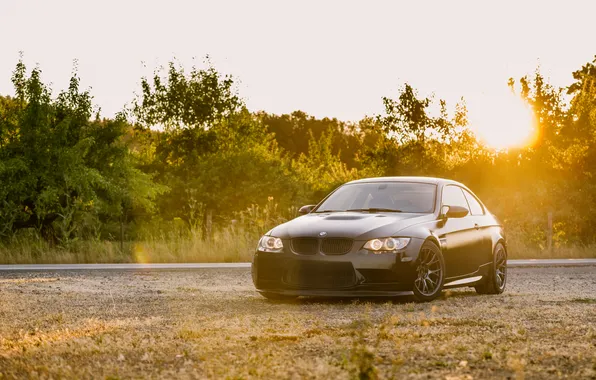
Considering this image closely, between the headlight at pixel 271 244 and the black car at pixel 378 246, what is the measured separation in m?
0.01

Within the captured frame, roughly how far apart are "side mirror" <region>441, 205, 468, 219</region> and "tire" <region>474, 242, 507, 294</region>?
1.23 m

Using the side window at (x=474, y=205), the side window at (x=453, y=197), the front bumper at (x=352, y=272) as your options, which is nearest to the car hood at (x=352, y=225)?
the front bumper at (x=352, y=272)

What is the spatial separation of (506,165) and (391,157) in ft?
16.7

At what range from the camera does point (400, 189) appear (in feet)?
42.0

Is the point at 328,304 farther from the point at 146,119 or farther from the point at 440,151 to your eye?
the point at 146,119

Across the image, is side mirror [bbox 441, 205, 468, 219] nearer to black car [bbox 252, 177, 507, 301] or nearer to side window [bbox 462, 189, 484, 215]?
black car [bbox 252, 177, 507, 301]

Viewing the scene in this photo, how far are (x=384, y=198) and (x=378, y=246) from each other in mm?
1538

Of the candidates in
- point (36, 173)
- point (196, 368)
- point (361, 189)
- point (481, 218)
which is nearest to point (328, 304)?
point (361, 189)

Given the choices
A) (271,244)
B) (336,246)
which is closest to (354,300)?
(336,246)

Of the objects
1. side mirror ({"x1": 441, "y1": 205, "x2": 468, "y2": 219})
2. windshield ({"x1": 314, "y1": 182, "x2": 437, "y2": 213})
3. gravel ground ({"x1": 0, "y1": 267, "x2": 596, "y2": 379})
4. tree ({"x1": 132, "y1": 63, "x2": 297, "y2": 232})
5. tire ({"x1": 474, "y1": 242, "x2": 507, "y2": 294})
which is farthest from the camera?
tree ({"x1": 132, "y1": 63, "x2": 297, "y2": 232})

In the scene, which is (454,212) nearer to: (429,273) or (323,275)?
(429,273)

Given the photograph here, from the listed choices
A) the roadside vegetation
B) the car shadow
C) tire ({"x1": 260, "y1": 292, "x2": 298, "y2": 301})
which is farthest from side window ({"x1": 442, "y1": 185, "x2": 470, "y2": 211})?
the roadside vegetation

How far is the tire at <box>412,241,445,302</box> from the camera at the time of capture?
11.5m

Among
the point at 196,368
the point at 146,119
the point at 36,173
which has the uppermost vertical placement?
the point at 146,119
